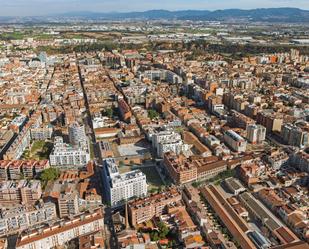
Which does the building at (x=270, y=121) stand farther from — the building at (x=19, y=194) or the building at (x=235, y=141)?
the building at (x=19, y=194)

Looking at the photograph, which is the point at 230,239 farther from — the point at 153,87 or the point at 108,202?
the point at 153,87

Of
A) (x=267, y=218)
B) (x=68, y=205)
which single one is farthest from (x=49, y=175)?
(x=267, y=218)

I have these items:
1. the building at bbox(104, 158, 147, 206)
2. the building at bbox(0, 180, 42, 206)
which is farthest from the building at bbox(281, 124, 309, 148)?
the building at bbox(0, 180, 42, 206)

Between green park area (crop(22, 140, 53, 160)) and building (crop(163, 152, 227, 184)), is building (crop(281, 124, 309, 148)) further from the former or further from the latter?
green park area (crop(22, 140, 53, 160))

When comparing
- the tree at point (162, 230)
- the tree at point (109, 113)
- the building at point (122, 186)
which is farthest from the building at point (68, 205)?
the tree at point (109, 113)

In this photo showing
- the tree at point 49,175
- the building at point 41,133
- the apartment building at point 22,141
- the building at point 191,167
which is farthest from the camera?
the building at point 41,133

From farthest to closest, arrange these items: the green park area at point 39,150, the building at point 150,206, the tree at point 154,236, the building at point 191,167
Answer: the green park area at point 39,150 → the building at point 191,167 → the building at point 150,206 → the tree at point 154,236

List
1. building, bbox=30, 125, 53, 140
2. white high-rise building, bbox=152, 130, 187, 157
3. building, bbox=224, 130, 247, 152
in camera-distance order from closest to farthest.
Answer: white high-rise building, bbox=152, 130, 187, 157, building, bbox=224, 130, 247, 152, building, bbox=30, 125, 53, 140
